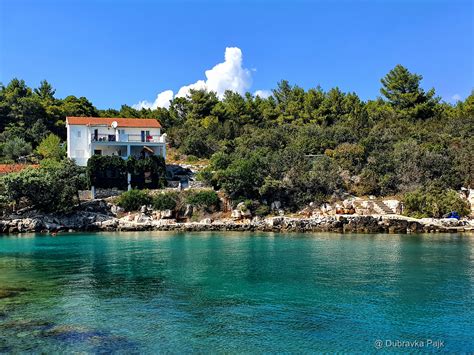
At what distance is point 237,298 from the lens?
16.5 m

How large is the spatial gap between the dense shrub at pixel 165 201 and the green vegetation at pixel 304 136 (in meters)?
4.39

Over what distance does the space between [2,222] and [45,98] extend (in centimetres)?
3373

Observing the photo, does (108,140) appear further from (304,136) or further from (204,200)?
(304,136)

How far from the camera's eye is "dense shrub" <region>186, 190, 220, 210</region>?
43125mm

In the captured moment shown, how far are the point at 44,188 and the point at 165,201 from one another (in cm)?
1046

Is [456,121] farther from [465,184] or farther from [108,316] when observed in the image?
[108,316]

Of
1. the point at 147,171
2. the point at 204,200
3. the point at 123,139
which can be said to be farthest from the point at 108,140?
the point at 204,200

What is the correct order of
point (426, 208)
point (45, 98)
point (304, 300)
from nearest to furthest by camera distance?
point (304, 300) → point (426, 208) → point (45, 98)

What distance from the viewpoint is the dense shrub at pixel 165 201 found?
42875 millimetres

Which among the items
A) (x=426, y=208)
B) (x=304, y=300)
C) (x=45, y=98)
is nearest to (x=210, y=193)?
(x=426, y=208)

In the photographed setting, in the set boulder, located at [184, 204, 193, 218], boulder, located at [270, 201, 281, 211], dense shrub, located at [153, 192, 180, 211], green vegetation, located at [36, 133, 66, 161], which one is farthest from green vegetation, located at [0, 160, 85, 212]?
boulder, located at [270, 201, 281, 211]

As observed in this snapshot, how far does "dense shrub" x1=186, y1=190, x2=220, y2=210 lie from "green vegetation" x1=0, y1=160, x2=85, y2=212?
34.7 feet

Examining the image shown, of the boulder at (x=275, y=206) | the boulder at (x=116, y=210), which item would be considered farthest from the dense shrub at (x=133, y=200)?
the boulder at (x=275, y=206)

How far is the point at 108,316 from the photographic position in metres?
14.3
